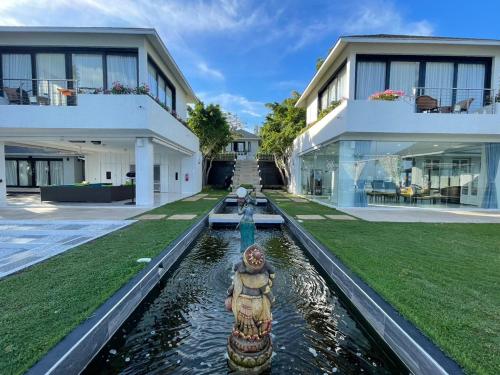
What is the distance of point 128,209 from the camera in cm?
1132

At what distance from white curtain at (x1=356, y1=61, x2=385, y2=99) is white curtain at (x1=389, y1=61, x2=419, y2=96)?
48 centimetres

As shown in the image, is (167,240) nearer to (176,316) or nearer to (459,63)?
(176,316)

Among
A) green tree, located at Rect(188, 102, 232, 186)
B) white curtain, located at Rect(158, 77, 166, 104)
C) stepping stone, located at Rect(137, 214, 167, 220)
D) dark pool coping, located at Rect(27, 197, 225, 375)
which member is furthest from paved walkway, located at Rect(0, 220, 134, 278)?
green tree, located at Rect(188, 102, 232, 186)

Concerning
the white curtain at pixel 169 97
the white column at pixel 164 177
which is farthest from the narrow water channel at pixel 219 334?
the white column at pixel 164 177

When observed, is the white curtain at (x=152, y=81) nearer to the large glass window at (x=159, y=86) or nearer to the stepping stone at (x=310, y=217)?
the large glass window at (x=159, y=86)

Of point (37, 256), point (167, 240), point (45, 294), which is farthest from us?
point (167, 240)

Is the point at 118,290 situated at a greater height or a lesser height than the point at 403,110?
lesser

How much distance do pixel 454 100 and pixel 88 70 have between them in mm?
16062

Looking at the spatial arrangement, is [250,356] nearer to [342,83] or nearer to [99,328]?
[99,328]

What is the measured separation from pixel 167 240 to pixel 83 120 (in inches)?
307

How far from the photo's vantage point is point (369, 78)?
42.0ft

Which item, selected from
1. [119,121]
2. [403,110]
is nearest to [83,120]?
[119,121]

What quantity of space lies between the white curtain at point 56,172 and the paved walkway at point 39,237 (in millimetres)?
15107

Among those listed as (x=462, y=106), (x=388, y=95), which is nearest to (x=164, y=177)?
(x=388, y=95)
